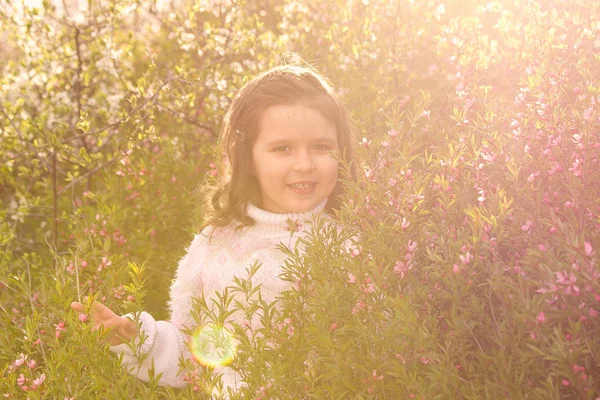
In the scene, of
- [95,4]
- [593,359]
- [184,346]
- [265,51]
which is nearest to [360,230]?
[593,359]

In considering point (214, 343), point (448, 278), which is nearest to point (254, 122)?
point (214, 343)

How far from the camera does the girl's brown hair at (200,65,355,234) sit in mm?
3168

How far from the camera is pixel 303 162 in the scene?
2967mm

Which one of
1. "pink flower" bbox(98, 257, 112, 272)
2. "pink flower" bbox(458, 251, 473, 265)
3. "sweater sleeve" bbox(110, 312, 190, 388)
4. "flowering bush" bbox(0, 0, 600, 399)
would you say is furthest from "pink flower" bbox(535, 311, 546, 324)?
"pink flower" bbox(98, 257, 112, 272)

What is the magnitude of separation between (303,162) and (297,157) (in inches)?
2.2

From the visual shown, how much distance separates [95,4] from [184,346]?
12.7 ft

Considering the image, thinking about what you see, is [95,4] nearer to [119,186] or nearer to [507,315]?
[119,186]

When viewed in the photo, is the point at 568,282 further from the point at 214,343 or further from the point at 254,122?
the point at 254,122

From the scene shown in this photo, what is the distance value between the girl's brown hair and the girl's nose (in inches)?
9.7

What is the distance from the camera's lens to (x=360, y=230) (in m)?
2.08

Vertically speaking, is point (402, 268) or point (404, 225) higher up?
point (404, 225)

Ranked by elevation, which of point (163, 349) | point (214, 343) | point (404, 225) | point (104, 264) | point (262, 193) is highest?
point (404, 225)

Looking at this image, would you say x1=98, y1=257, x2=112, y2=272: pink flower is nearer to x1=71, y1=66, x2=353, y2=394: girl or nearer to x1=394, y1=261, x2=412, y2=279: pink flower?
x1=71, y1=66, x2=353, y2=394: girl

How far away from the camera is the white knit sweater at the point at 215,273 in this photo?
9.98 ft
